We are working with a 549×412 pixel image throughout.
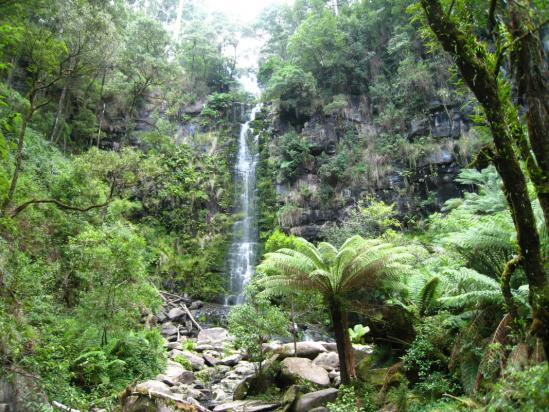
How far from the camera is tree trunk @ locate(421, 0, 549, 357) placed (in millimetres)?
2586

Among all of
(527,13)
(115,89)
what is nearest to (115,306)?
(527,13)

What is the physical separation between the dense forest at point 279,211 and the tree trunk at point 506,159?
0.01m

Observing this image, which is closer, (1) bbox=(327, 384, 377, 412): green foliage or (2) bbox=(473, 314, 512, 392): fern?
(2) bbox=(473, 314, 512, 392): fern

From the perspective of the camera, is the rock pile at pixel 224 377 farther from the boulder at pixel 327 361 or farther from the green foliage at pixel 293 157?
the green foliage at pixel 293 157

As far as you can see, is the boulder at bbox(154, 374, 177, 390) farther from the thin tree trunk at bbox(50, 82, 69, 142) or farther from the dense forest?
the thin tree trunk at bbox(50, 82, 69, 142)

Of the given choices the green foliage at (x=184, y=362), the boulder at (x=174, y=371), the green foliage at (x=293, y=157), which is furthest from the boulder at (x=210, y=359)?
the green foliage at (x=293, y=157)

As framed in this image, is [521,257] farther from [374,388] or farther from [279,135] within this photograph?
[279,135]

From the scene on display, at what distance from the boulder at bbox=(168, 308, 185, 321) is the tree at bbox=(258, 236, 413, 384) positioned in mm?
7459

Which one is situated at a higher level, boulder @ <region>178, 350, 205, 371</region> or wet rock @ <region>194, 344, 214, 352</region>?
wet rock @ <region>194, 344, 214, 352</region>

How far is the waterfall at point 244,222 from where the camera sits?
18203mm

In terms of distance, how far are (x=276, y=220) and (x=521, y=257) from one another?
1754 cm

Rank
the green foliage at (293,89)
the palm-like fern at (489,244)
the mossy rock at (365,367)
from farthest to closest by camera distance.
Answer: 1. the green foliage at (293,89)
2. the mossy rock at (365,367)
3. the palm-like fern at (489,244)

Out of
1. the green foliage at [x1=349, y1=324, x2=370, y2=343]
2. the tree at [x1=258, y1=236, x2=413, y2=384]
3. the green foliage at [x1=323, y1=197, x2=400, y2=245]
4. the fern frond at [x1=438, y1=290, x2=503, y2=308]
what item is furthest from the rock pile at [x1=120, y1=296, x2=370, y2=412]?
the green foliage at [x1=323, y1=197, x2=400, y2=245]

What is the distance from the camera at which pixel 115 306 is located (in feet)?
27.8
